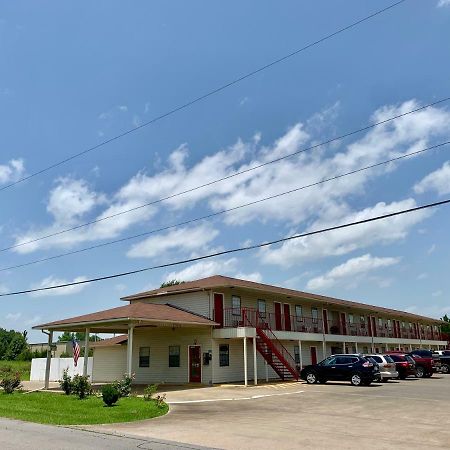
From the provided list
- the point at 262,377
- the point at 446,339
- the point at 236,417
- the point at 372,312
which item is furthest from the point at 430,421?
the point at 446,339

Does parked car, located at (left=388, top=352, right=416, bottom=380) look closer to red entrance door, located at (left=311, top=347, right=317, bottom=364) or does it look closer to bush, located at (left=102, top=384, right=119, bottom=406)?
red entrance door, located at (left=311, top=347, right=317, bottom=364)

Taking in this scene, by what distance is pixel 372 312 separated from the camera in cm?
4959

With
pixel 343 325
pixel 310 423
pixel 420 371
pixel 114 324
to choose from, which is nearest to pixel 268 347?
pixel 114 324

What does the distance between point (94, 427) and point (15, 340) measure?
92929 millimetres

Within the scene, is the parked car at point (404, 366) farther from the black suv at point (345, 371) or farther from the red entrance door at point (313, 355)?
the red entrance door at point (313, 355)

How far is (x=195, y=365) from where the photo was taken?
29.0m

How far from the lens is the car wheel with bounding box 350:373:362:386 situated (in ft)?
82.5

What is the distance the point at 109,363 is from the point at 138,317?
14162 millimetres

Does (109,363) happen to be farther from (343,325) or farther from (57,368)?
(343,325)

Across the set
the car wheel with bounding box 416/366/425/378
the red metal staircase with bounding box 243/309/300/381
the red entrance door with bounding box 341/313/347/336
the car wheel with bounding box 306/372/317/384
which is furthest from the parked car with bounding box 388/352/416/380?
the red entrance door with bounding box 341/313/347/336

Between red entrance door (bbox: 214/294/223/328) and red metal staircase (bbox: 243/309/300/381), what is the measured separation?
1.47m

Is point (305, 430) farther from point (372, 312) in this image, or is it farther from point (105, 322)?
point (372, 312)

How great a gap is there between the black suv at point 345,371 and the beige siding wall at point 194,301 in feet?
21.8

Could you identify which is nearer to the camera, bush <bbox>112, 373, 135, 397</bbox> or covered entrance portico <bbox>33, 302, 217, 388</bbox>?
bush <bbox>112, 373, 135, 397</bbox>
